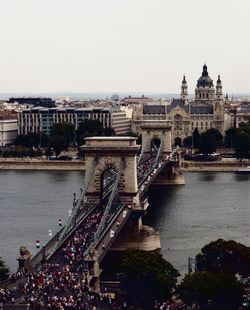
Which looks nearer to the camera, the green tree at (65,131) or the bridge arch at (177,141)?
the green tree at (65,131)

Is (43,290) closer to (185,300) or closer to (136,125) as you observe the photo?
(185,300)

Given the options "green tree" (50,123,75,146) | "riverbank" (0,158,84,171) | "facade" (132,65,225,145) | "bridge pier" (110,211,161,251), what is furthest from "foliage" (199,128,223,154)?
"bridge pier" (110,211,161,251)

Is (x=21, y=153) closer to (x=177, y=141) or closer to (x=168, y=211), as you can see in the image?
(x=177, y=141)

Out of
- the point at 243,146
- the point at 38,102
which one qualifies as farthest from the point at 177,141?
the point at 38,102

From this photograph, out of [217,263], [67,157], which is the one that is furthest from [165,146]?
[217,263]

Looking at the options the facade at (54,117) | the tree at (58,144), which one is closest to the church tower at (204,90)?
the facade at (54,117)

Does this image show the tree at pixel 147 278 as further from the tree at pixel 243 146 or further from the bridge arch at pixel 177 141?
the bridge arch at pixel 177 141

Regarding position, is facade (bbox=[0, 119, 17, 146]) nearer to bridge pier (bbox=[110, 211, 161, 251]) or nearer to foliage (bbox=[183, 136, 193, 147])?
foliage (bbox=[183, 136, 193, 147])
